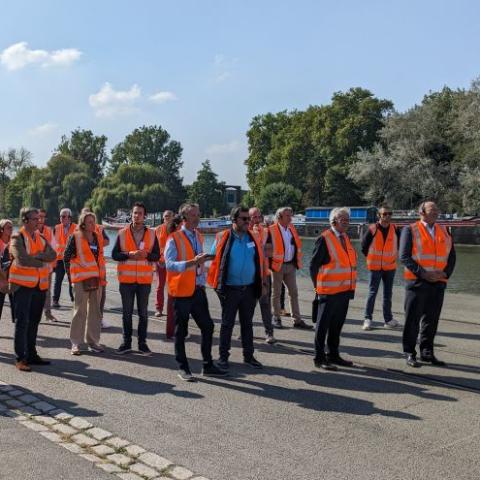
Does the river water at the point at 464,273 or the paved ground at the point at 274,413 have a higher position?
the paved ground at the point at 274,413

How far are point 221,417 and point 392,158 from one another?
167 ft

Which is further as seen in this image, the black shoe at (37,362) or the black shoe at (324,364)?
the black shoe at (37,362)

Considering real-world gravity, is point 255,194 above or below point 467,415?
above

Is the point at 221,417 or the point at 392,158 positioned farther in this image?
the point at 392,158

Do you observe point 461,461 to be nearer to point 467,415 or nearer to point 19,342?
point 467,415

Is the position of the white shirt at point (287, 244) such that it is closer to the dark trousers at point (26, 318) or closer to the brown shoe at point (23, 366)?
the dark trousers at point (26, 318)

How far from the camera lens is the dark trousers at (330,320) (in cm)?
754

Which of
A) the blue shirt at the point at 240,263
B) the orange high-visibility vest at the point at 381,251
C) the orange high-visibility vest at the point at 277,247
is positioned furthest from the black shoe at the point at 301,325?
the blue shirt at the point at 240,263

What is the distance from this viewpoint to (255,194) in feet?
291

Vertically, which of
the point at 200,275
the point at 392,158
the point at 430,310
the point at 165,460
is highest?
the point at 392,158

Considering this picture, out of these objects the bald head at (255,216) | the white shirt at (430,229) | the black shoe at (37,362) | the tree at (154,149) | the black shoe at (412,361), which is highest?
the tree at (154,149)

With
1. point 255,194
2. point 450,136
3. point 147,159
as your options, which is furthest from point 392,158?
point 147,159

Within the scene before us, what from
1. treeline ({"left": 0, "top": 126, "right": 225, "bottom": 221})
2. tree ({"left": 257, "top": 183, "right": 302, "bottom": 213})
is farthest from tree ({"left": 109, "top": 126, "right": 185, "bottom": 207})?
tree ({"left": 257, "top": 183, "right": 302, "bottom": 213})

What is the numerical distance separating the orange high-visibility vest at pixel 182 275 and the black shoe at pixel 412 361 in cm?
286
